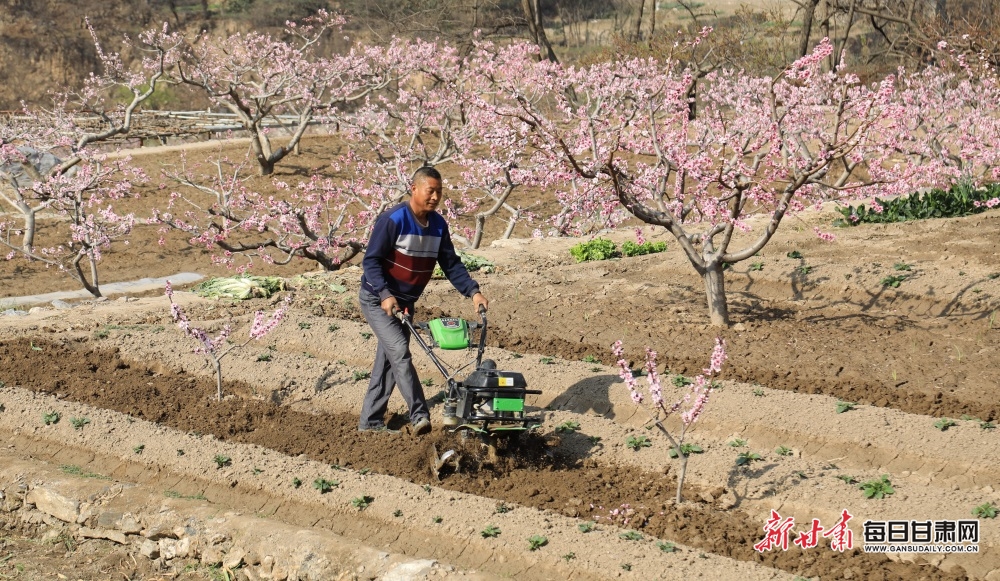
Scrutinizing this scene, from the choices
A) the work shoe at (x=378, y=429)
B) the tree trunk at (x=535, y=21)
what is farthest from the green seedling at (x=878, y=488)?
the tree trunk at (x=535, y=21)

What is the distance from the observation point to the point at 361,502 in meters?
6.33

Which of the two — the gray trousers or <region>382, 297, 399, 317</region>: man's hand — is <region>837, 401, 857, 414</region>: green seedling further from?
<region>382, 297, 399, 317</region>: man's hand

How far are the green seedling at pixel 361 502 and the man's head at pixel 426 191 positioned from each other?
189cm

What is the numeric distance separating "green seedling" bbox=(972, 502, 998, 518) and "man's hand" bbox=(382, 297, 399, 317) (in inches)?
143

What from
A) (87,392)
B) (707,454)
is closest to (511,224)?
(87,392)

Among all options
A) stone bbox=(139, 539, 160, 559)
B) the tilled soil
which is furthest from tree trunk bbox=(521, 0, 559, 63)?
stone bbox=(139, 539, 160, 559)

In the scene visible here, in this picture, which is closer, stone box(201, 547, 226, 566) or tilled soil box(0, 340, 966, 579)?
tilled soil box(0, 340, 966, 579)

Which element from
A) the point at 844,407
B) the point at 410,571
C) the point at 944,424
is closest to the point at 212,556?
the point at 410,571

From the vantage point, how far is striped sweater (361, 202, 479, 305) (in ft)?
22.5

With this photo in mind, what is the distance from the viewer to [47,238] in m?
19.9

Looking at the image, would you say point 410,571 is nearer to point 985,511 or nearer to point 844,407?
point 985,511

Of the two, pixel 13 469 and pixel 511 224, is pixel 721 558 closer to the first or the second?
pixel 13 469

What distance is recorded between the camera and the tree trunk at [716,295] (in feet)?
31.3

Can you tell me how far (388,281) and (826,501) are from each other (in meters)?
3.17
